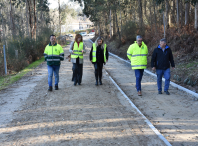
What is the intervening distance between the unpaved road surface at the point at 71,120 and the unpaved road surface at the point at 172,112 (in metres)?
0.29

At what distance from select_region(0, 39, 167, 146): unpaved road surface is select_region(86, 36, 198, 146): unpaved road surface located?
0.29 meters

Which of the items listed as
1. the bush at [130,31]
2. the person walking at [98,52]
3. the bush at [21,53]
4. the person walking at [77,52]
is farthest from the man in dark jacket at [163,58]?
the bush at [130,31]

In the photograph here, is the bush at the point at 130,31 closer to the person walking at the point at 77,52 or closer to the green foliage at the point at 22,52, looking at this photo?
the green foliage at the point at 22,52

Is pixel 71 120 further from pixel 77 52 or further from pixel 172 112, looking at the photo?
pixel 77 52

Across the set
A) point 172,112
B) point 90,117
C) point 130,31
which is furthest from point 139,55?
point 130,31

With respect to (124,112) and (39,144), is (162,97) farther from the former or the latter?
(39,144)

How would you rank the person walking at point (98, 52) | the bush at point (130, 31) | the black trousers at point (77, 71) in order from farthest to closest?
the bush at point (130, 31) < the black trousers at point (77, 71) < the person walking at point (98, 52)

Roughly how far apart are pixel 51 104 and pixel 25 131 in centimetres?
201

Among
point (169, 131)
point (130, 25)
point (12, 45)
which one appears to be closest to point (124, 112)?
point (169, 131)

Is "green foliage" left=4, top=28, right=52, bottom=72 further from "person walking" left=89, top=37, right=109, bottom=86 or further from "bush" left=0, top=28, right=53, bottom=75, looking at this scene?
"person walking" left=89, top=37, right=109, bottom=86

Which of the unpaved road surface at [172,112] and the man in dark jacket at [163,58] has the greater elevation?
the man in dark jacket at [163,58]

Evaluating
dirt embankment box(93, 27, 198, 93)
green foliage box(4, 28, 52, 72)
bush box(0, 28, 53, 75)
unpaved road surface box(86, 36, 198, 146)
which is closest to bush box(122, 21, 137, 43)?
dirt embankment box(93, 27, 198, 93)

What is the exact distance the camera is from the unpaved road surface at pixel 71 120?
4.41 meters

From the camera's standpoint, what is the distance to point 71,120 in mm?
5461
